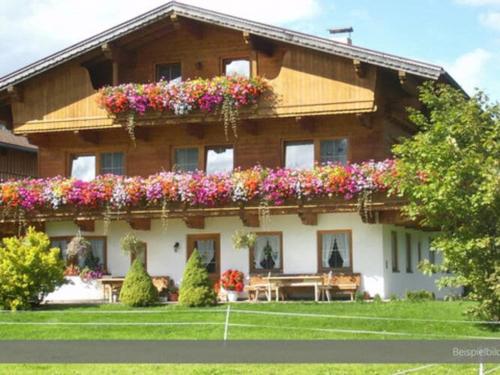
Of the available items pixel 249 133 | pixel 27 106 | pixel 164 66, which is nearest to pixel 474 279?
pixel 249 133

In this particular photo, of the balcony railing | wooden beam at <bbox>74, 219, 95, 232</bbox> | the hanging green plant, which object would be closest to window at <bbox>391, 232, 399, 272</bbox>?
the balcony railing

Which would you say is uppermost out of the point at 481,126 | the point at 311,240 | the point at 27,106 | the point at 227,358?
the point at 27,106

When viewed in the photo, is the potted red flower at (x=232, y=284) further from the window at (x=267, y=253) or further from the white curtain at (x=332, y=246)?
the white curtain at (x=332, y=246)

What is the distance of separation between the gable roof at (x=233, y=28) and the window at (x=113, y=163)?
10.9 feet

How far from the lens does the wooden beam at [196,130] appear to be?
27734 millimetres

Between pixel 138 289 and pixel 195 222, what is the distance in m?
4.02

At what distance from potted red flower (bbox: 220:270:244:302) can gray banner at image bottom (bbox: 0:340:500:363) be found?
1464 centimetres

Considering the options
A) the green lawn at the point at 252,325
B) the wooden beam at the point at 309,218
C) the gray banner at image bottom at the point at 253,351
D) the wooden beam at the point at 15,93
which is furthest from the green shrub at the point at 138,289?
the gray banner at image bottom at the point at 253,351

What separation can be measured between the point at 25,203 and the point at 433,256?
13995 millimetres

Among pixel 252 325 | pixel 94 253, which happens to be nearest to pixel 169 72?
pixel 94 253

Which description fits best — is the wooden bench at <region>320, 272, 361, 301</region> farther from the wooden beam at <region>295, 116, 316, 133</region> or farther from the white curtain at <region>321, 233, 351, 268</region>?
the wooden beam at <region>295, 116, 316, 133</region>

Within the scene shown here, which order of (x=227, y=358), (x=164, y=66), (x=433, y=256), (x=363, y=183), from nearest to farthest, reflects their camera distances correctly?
(x=227, y=358) < (x=363, y=183) < (x=164, y=66) < (x=433, y=256)

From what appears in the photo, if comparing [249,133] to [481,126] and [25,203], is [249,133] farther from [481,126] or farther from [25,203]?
[481,126]

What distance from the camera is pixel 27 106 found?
2922 cm
